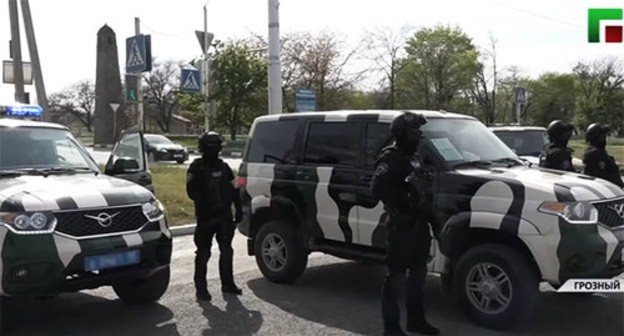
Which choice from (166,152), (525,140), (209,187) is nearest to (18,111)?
(209,187)

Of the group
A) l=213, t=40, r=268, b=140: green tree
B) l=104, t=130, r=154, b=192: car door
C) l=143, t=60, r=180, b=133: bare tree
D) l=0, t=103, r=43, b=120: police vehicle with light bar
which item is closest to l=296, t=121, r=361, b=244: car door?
l=104, t=130, r=154, b=192: car door

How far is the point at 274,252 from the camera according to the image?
7141 millimetres

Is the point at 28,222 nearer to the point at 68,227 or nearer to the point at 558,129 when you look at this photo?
the point at 68,227

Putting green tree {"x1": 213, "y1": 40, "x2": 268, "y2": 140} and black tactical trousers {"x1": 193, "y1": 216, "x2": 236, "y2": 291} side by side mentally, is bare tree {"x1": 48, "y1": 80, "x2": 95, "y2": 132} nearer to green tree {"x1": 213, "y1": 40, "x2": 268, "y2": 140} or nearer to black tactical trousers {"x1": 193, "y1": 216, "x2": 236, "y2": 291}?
green tree {"x1": 213, "y1": 40, "x2": 268, "y2": 140}

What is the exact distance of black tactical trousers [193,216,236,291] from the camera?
21.5ft

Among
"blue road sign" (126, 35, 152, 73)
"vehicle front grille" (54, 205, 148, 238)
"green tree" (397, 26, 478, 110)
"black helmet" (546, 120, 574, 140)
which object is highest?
"green tree" (397, 26, 478, 110)

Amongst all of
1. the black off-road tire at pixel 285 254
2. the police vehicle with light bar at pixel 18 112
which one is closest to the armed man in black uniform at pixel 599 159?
the black off-road tire at pixel 285 254

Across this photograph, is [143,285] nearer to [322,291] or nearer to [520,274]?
[322,291]

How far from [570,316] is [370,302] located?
1834mm

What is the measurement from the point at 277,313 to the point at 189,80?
9.46 m

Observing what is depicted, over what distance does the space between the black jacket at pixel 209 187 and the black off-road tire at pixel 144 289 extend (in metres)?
0.78

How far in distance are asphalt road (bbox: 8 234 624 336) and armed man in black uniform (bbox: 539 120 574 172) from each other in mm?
1447

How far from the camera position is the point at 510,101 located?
62531 millimetres

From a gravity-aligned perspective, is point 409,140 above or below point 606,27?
below
